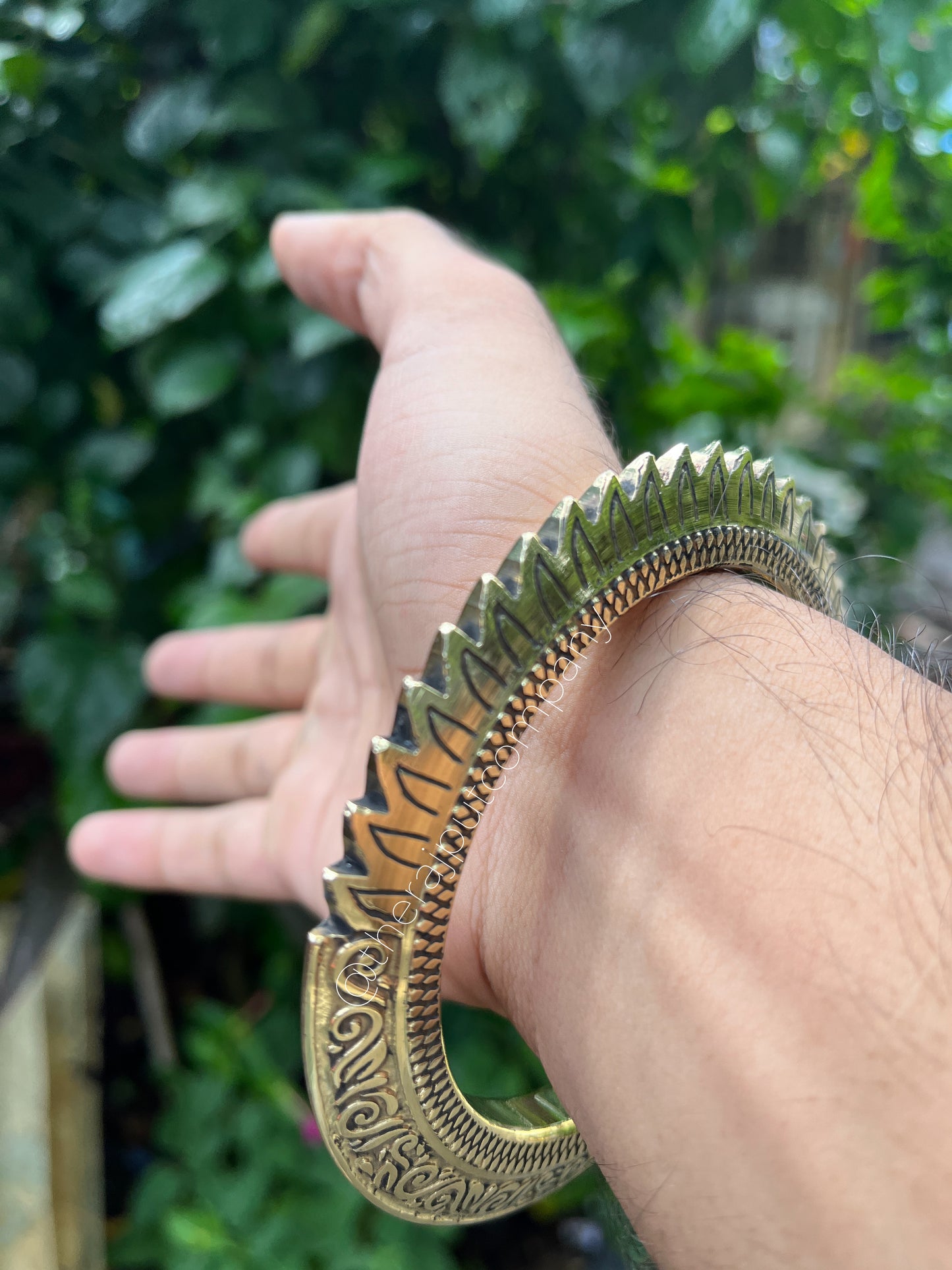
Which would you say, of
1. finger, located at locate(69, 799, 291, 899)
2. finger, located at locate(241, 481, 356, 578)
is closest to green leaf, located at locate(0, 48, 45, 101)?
finger, located at locate(241, 481, 356, 578)

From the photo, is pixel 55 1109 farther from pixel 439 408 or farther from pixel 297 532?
pixel 439 408

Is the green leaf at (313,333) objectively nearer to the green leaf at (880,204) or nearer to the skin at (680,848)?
the skin at (680,848)

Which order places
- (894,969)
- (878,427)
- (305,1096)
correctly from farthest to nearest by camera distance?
1. (878,427)
2. (305,1096)
3. (894,969)

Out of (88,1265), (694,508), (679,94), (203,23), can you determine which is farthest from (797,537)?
(88,1265)

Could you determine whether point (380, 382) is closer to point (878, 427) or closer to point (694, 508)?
point (694, 508)

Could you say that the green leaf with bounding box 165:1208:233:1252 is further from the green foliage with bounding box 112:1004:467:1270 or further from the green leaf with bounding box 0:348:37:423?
the green leaf with bounding box 0:348:37:423

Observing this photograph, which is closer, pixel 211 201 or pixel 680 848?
pixel 680 848

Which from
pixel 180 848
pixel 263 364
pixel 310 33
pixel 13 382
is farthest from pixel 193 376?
pixel 180 848
